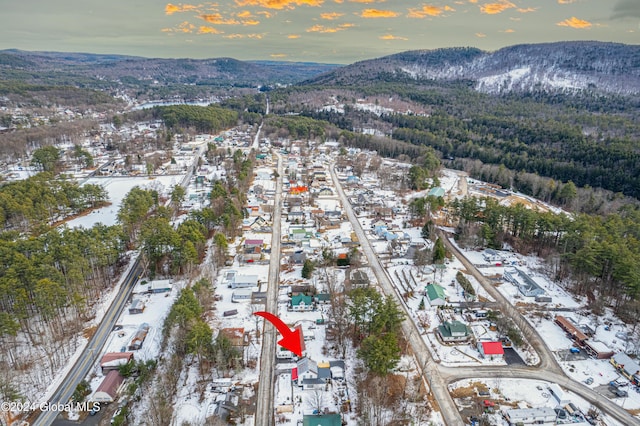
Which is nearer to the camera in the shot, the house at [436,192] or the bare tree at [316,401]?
the bare tree at [316,401]

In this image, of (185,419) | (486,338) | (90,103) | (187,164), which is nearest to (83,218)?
(187,164)

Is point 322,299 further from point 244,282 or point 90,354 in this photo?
point 90,354

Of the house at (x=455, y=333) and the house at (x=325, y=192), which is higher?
the house at (x=325, y=192)

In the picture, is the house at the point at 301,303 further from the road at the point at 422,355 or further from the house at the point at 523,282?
the house at the point at 523,282

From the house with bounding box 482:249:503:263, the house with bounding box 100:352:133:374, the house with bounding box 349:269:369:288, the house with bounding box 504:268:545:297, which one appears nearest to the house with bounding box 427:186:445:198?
the house with bounding box 482:249:503:263

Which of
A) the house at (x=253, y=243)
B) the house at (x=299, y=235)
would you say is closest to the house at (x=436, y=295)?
the house at (x=299, y=235)

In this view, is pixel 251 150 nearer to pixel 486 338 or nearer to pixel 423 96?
pixel 486 338

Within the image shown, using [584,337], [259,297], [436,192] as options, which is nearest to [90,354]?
[259,297]

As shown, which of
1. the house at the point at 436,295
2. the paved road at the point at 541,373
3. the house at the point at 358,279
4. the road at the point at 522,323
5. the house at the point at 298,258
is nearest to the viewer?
the paved road at the point at 541,373
